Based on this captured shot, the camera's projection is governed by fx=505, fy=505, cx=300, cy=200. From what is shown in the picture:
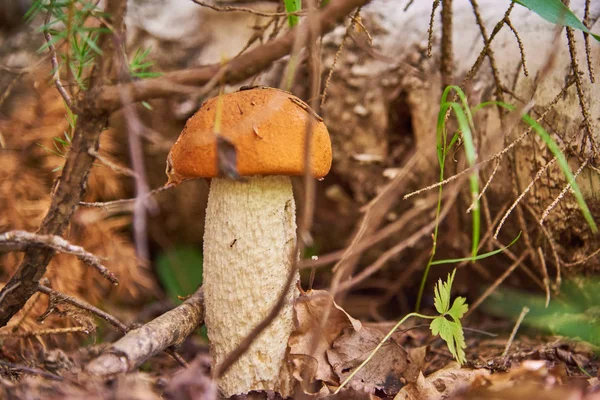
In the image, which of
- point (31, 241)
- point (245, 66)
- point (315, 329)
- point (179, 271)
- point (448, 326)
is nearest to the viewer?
point (245, 66)

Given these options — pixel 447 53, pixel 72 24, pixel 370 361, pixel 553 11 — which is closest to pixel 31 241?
pixel 72 24

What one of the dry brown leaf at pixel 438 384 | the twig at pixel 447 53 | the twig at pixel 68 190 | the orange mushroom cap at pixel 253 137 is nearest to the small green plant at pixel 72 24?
the twig at pixel 68 190

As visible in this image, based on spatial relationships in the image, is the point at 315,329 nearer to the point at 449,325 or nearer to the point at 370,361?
the point at 370,361

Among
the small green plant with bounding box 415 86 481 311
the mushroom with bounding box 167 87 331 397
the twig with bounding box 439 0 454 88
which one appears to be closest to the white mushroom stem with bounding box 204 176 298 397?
the mushroom with bounding box 167 87 331 397

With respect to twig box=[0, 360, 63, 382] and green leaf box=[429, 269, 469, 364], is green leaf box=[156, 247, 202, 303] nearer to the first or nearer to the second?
twig box=[0, 360, 63, 382]

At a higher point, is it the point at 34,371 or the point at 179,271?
the point at 34,371

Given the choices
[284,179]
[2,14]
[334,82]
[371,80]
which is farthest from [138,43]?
[284,179]

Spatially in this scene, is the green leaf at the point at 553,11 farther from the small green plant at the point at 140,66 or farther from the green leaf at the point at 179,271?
the green leaf at the point at 179,271
